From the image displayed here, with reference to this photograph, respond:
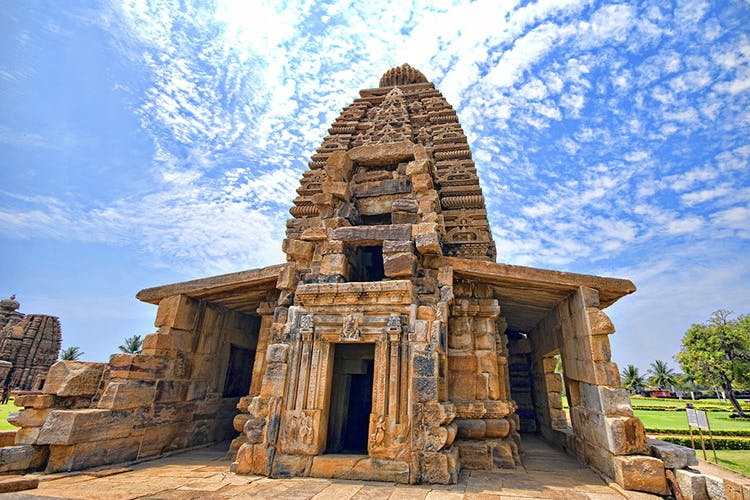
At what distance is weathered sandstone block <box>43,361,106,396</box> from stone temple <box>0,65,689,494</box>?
28mm

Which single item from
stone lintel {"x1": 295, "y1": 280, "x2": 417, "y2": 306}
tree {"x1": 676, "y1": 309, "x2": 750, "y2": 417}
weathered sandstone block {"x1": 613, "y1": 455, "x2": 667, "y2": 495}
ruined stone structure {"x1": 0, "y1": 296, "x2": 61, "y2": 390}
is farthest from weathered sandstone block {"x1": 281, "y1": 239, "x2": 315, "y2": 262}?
tree {"x1": 676, "y1": 309, "x2": 750, "y2": 417}

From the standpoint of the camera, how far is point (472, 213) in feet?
30.2

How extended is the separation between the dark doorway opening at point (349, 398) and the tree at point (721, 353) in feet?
90.7

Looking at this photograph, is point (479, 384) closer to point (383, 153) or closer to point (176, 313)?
point (383, 153)

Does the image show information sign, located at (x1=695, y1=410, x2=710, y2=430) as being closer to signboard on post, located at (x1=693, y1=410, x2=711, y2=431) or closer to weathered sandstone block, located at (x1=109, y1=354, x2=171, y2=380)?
signboard on post, located at (x1=693, y1=410, x2=711, y2=431)

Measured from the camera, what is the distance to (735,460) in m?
10.2

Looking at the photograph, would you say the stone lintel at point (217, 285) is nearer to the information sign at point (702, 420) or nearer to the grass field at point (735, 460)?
the information sign at point (702, 420)

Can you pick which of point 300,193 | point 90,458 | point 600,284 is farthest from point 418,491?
point 300,193

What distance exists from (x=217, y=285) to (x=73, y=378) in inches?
117

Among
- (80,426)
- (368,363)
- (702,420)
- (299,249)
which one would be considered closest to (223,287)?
(299,249)

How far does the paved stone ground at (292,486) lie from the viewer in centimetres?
455

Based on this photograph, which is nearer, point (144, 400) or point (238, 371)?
point (144, 400)

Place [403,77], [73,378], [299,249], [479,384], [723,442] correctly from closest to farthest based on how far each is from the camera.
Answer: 1. [73,378]
2. [479,384]
3. [299,249]
4. [723,442]
5. [403,77]

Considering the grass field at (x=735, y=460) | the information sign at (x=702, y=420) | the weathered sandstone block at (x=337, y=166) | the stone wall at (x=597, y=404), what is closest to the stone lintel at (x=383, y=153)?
the weathered sandstone block at (x=337, y=166)
